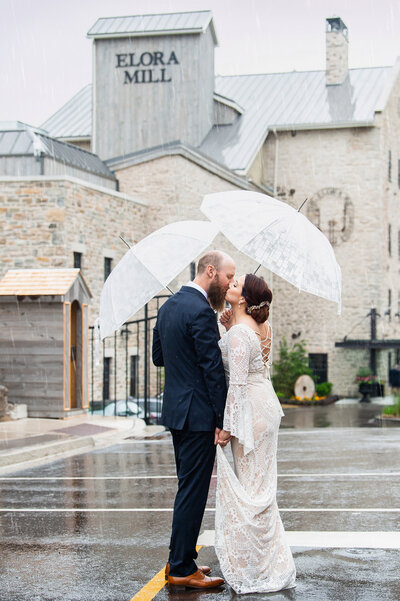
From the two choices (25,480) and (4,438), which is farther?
(4,438)

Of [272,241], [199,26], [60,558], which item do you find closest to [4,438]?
[60,558]

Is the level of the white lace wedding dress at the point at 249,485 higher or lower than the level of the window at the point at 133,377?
higher

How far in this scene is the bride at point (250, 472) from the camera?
18.8 ft

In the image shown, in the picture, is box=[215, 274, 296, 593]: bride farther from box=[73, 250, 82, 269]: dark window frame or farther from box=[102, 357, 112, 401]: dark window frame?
box=[102, 357, 112, 401]: dark window frame

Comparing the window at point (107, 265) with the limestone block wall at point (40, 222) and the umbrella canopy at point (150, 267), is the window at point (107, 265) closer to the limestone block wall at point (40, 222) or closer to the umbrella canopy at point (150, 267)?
the limestone block wall at point (40, 222)

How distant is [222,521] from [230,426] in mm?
609

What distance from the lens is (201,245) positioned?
6660 mm

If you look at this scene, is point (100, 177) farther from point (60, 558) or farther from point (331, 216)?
point (60, 558)

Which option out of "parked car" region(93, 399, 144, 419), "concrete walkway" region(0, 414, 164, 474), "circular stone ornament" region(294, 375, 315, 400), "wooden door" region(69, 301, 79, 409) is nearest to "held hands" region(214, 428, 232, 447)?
"concrete walkway" region(0, 414, 164, 474)

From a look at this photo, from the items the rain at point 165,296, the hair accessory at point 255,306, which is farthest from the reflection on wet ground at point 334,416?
the hair accessory at point 255,306

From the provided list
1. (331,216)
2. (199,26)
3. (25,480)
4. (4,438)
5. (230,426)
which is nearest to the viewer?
(230,426)

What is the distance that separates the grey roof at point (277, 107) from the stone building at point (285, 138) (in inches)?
3.0

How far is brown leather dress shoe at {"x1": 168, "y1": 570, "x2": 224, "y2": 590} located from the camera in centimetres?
580

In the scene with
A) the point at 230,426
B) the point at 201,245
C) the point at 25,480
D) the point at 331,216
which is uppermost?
the point at 331,216
